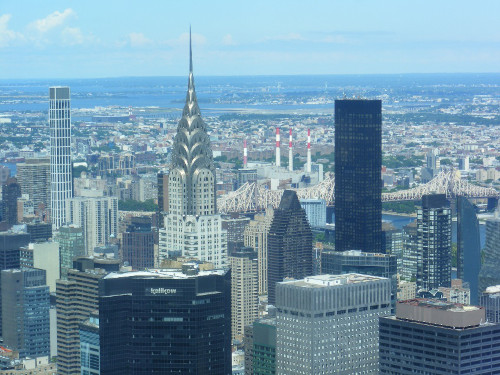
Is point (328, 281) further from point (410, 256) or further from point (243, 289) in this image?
point (410, 256)

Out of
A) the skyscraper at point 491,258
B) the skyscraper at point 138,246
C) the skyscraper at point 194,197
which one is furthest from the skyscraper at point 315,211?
the skyscraper at point 194,197

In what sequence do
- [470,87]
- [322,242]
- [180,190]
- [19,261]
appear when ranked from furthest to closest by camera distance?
[470,87] → [322,242] → [19,261] → [180,190]

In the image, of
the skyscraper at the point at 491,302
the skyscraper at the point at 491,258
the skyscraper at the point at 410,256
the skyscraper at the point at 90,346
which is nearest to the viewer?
the skyscraper at the point at 90,346

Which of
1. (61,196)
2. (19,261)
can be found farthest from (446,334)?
(61,196)

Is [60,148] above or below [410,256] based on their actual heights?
above

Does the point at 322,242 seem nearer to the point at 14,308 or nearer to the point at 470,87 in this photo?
the point at 14,308

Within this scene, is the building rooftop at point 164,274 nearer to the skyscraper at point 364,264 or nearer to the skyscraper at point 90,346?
the skyscraper at point 90,346

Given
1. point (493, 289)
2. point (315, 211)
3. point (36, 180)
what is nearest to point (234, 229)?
point (315, 211)
